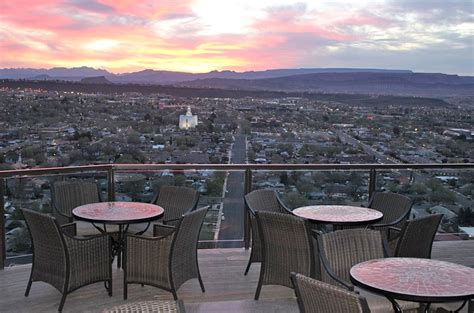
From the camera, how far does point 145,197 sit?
6129mm

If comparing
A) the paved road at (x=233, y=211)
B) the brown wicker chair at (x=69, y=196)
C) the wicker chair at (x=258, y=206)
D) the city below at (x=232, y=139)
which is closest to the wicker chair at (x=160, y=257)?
the wicker chair at (x=258, y=206)

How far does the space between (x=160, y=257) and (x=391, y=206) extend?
2710 mm

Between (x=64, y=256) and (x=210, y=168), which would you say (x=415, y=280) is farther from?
(x=210, y=168)

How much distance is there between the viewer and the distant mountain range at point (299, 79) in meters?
12.9

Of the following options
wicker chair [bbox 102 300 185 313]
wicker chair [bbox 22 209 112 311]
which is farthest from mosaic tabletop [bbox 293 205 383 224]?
wicker chair [bbox 102 300 185 313]

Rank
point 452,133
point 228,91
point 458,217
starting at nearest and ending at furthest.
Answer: point 458,217, point 452,133, point 228,91

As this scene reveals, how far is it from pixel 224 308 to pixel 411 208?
92.4 inches

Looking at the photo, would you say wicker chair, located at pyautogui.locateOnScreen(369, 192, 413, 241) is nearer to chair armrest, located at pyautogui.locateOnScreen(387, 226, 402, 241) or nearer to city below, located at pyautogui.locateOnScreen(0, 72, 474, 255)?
chair armrest, located at pyautogui.locateOnScreen(387, 226, 402, 241)

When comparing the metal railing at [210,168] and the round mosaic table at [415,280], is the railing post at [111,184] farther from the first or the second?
the round mosaic table at [415,280]

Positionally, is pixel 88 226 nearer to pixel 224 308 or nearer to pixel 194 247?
pixel 194 247

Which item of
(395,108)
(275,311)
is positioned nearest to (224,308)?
(275,311)

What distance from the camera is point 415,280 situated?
3.01 meters

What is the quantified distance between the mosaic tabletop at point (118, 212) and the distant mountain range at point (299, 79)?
800cm

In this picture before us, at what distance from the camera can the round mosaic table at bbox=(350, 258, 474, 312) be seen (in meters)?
2.78
